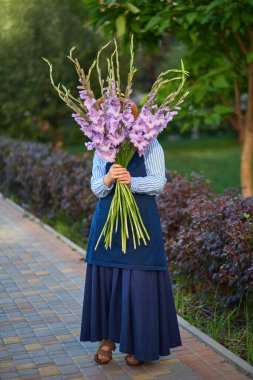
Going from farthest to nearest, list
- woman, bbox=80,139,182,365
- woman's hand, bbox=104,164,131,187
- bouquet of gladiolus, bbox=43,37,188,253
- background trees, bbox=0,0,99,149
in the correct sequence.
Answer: background trees, bbox=0,0,99,149, woman, bbox=80,139,182,365, woman's hand, bbox=104,164,131,187, bouquet of gladiolus, bbox=43,37,188,253

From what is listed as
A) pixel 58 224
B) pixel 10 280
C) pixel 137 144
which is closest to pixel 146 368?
pixel 137 144

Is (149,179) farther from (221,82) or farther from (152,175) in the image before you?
(221,82)

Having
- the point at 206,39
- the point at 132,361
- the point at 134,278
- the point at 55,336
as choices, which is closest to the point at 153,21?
the point at 206,39

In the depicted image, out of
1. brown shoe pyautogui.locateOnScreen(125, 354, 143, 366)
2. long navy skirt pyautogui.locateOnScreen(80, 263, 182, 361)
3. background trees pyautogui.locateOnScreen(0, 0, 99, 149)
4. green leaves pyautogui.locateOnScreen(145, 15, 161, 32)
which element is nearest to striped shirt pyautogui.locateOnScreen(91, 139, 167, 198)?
long navy skirt pyautogui.locateOnScreen(80, 263, 182, 361)

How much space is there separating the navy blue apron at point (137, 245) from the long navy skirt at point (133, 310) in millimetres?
53

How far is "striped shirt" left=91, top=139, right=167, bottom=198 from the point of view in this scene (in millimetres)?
4852

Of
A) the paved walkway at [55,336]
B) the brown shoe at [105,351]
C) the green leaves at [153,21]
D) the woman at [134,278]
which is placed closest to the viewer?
the woman at [134,278]

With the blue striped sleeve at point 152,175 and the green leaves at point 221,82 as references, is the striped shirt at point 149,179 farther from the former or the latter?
the green leaves at point 221,82

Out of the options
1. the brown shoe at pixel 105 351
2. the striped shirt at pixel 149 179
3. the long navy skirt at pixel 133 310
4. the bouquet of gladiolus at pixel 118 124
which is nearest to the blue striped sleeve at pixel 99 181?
the striped shirt at pixel 149 179

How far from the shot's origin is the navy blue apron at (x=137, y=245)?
16.1 ft

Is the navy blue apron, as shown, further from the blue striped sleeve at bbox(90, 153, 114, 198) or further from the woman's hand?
Answer: the woman's hand

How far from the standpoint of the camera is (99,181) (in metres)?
4.94

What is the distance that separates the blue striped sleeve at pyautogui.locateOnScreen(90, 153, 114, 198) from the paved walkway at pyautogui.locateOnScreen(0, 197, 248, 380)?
1181 mm

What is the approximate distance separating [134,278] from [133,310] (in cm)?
21
